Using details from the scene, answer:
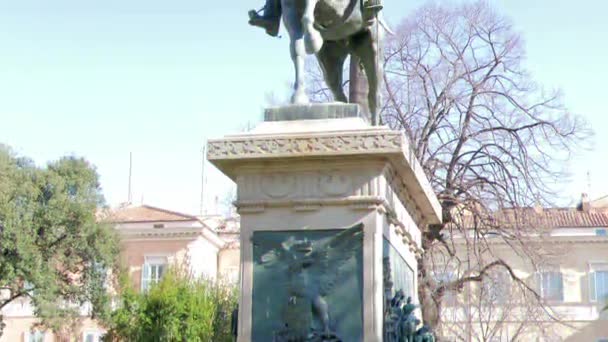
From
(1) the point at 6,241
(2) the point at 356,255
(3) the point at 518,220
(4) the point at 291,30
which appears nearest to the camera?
(2) the point at 356,255

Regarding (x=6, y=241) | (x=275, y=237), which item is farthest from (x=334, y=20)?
(x=6, y=241)

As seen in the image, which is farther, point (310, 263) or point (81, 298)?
point (81, 298)

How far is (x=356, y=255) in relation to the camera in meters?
6.80

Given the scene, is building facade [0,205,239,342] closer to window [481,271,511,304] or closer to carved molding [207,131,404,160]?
window [481,271,511,304]

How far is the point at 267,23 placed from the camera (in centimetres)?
794

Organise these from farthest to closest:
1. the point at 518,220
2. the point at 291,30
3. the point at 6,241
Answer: the point at 6,241 < the point at 518,220 < the point at 291,30

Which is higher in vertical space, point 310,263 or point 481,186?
point 481,186

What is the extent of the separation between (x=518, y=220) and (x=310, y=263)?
18175mm

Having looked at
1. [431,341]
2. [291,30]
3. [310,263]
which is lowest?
[431,341]

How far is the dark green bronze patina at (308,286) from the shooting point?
6.68 m

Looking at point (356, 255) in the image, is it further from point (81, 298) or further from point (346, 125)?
point (81, 298)

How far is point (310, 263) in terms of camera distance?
22.4ft

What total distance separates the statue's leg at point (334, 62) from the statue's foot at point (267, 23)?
1.54 feet

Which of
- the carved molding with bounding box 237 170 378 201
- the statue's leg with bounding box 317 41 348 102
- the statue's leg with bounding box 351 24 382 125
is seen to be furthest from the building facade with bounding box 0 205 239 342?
the carved molding with bounding box 237 170 378 201
